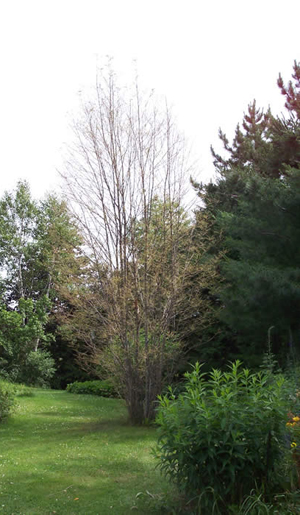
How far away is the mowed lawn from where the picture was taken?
160 inches

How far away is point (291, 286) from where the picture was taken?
7.69m

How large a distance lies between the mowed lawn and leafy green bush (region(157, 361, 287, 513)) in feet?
1.96

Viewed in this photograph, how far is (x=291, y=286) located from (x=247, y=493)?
469 centimetres

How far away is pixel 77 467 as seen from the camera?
17.4 ft

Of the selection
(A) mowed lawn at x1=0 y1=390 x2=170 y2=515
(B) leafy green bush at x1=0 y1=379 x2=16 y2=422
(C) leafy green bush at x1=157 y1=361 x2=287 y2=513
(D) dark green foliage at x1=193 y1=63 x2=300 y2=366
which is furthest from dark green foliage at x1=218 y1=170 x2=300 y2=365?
(B) leafy green bush at x1=0 y1=379 x2=16 y2=422

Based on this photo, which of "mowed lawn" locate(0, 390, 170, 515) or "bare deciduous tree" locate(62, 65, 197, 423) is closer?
"mowed lawn" locate(0, 390, 170, 515)

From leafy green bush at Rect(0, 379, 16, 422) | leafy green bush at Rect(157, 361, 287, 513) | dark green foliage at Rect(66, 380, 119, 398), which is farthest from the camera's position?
dark green foliage at Rect(66, 380, 119, 398)

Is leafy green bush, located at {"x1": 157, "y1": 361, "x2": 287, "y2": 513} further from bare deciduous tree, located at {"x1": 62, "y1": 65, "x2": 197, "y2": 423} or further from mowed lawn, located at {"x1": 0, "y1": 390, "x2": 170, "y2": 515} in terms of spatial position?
bare deciduous tree, located at {"x1": 62, "y1": 65, "x2": 197, "y2": 423}

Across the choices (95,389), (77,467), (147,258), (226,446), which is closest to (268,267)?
(147,258)

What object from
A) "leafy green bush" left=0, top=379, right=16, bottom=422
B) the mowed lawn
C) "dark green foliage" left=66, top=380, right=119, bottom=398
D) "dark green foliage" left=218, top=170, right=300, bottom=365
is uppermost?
"dark green foliage" left=218, top=170, right=300, bottom=365

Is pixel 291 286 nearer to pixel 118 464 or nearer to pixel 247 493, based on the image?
pixel 118 464

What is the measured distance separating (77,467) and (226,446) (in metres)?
2.59

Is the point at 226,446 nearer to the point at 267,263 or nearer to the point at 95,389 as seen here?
the point at 267,263

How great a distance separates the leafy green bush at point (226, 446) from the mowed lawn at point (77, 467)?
599mm
